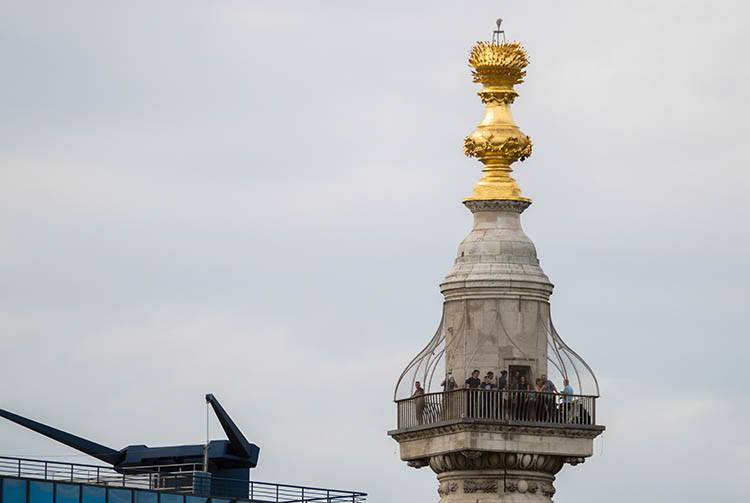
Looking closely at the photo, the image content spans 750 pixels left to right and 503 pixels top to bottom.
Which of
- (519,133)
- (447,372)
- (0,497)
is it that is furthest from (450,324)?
(0,497)

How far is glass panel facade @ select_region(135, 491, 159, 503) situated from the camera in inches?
4631

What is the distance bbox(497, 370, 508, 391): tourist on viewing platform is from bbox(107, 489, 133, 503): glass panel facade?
74.6 feet

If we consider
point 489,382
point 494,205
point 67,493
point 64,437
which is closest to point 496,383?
point 489,382

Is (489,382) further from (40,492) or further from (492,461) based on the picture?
(40,492)

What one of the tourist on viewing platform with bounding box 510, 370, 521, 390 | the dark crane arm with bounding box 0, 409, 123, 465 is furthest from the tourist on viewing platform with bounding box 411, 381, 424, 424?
the dark crane arm with bounding box 0, 409, 123, 465

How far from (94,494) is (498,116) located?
79.8ft

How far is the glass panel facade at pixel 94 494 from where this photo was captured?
11494cm

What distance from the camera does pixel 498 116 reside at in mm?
104750

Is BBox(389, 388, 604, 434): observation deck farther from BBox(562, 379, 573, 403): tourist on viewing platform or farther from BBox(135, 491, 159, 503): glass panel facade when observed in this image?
BBox(135, 491, 159, 503): glass panel facade

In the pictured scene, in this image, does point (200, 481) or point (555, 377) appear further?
point (200, 481)

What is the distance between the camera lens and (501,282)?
330ft

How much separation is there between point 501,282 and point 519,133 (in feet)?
22.2

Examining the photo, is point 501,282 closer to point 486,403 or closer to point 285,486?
point 486,403

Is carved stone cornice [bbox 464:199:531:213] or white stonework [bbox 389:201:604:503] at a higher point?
carved stone cornice [bbox 464:199:531:213]
